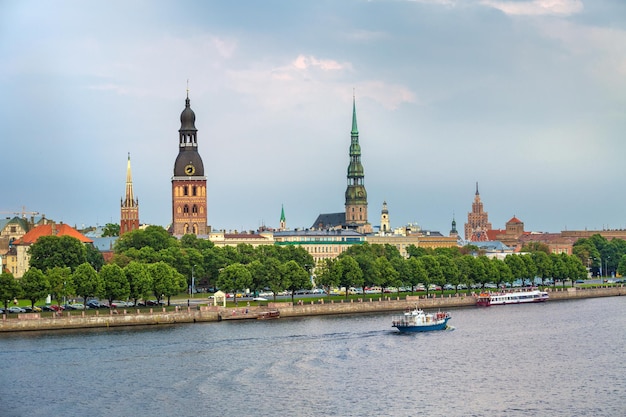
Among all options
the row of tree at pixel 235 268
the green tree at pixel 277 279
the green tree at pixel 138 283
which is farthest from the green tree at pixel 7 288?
the green tree at pixel 277 279

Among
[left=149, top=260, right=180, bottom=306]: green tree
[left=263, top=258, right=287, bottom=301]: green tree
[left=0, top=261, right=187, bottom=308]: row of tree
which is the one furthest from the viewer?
[left=263, top=258, right=287, bottom=301]: green tree

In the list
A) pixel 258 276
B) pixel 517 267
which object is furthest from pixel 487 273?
pixel 258 276

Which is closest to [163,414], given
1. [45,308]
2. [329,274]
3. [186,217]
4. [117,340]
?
[117,340]

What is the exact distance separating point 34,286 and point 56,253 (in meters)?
24.7

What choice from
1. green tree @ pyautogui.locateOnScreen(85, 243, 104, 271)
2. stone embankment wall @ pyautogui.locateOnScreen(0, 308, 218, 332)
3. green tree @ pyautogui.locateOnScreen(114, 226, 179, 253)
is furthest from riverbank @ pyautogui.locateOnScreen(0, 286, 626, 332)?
green tree @ pyautogui.locateOnScreen(114, 226, 179, 253)

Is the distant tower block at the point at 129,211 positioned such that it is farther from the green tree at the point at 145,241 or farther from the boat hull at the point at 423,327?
the boat hull at the point at 423,327

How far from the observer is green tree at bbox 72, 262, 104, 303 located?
10675 cm

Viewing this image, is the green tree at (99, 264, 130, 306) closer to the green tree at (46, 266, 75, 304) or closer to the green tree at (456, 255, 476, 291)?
the green tree at (46, 266, 75, 304)

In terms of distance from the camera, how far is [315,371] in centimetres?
7631

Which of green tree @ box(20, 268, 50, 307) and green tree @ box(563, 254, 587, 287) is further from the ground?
green tree @ box(563, 254, 587, 287)

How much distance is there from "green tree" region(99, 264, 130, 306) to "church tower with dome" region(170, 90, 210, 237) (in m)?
73.8

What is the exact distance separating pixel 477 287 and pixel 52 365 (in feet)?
301

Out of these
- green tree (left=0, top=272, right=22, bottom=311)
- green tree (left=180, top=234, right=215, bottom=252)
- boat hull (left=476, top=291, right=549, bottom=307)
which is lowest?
boat hull (left=476, top=291, right=549, bottom=307)

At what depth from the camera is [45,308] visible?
353 feet
